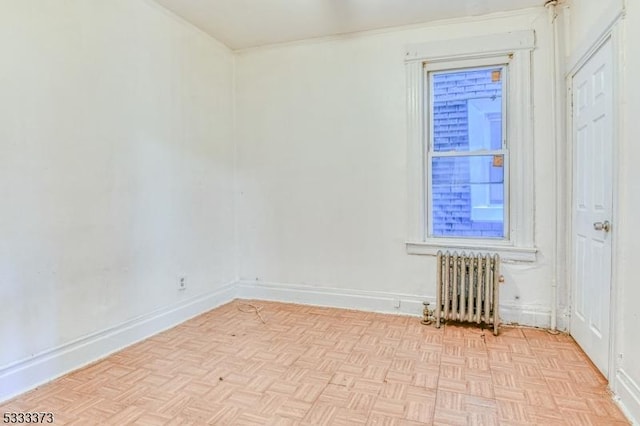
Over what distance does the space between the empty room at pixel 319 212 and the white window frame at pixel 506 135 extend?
2 centimetres

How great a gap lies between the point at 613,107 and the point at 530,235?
4.31 ft

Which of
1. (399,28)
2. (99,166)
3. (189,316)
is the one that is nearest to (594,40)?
(399,28)

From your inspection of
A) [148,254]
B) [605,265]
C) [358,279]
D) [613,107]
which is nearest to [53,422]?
[148,254]

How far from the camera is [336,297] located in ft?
12.7

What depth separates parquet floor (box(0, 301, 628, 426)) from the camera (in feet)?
6.58

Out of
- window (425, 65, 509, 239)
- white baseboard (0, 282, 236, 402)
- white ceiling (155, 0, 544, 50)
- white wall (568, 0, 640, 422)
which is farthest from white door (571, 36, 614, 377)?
white baseboard (0, 282, 236, 402)

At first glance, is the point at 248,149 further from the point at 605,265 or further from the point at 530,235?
the point at 605,265

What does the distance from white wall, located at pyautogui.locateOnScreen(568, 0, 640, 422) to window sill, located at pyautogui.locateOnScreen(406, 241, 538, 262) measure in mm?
1107

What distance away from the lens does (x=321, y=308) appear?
3.85 m

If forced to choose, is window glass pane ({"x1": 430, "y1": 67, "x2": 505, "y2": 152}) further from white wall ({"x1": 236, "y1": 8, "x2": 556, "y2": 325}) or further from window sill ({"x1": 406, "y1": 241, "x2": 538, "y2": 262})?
window sill ({"x1": 406, "y1": 241, "x2": 538, "y2": 262})

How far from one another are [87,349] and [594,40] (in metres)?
3.82

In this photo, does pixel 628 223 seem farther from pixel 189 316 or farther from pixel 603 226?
pixel 189 316

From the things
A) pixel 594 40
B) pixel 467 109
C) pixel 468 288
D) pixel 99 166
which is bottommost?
pixel 468 288

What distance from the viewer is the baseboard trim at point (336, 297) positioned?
3.63m
